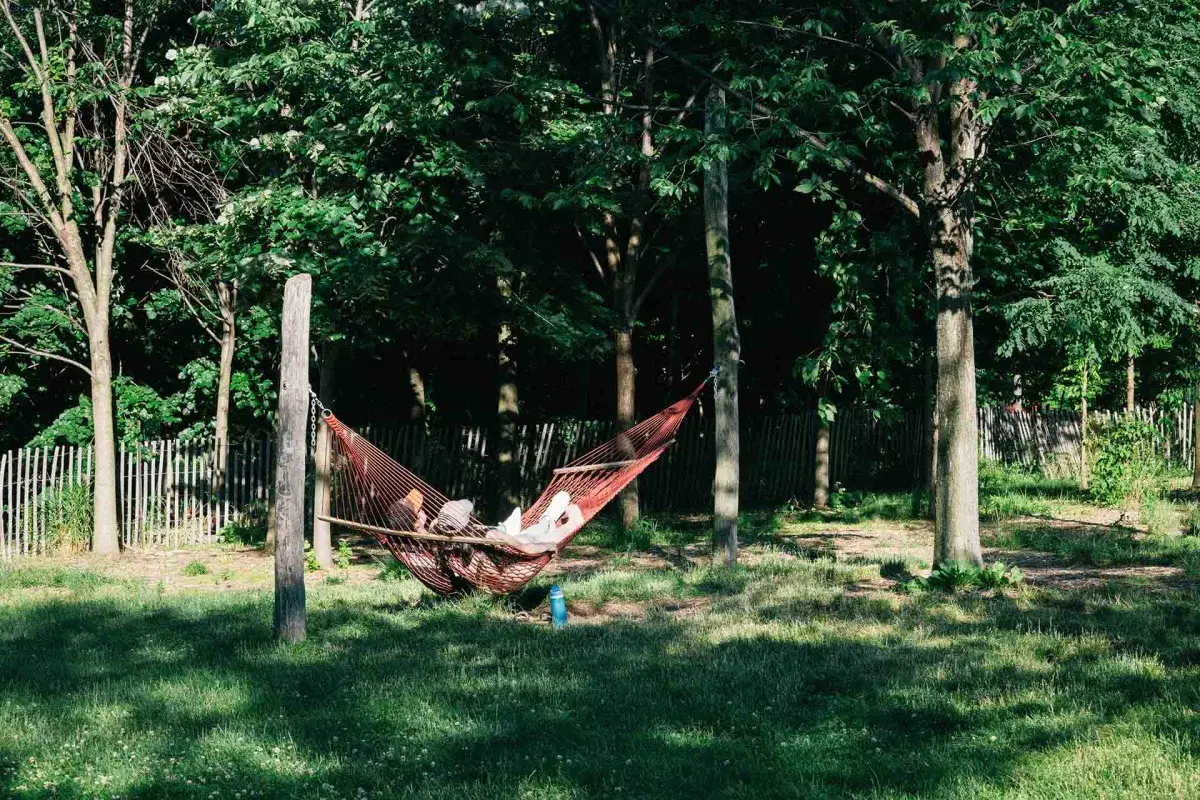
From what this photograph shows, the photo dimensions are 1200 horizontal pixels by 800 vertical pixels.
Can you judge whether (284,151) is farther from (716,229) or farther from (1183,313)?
(1183,313)

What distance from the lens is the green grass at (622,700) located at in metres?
5.60

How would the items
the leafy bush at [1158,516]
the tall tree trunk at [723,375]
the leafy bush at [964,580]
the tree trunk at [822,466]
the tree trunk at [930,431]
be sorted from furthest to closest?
the tree trunk at [822,466] < the tree trunk at [930,431] < the leafy bush at [1158,516] < the tall tree trunk at [723,375] < the leafy bush at [964,580]

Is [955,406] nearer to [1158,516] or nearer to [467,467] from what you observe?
[1158,516]

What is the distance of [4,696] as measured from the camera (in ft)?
24.1

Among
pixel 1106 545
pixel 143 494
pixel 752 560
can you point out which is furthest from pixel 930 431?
pixel 143 494

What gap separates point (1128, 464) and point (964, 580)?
6153 mm

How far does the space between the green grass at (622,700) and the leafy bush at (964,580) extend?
44cm

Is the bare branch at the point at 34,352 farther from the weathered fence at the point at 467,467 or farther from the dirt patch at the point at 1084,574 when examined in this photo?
the dirt patch at the point at 1084,574

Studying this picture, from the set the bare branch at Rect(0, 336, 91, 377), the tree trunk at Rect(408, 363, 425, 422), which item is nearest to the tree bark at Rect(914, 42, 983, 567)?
the tree trunk at Rect(408, 363, 425, 422)

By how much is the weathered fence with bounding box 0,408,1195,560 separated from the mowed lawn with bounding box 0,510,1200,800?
4.90m

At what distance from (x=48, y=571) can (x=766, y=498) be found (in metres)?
11.3

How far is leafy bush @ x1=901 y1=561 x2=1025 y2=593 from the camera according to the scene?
1045 cm

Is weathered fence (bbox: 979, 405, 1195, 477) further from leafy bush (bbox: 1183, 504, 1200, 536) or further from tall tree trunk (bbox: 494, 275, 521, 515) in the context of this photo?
tall tree trunk (bbox: 494, 275, 521, 515)

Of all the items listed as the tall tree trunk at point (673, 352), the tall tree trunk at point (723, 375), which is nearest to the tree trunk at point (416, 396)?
the tall tree trunk at point (673, 352)
